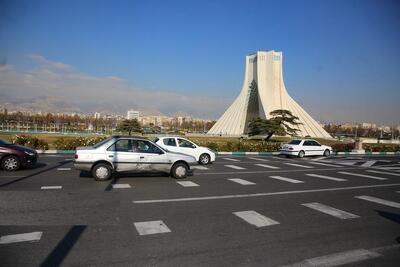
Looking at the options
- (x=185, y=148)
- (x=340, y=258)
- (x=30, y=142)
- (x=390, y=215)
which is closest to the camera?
Result: (x=340, y=258)

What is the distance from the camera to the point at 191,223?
694 cm

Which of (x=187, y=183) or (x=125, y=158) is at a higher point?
(x=125, y=158)

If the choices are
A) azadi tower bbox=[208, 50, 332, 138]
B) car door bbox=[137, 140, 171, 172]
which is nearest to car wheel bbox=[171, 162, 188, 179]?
car door bbox=[137, 140, 171, 172]

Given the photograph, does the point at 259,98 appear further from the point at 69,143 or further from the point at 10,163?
the point at 10,163

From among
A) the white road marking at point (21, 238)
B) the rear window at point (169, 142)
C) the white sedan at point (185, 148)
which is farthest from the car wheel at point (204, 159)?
the white road marking at point (21, 238)

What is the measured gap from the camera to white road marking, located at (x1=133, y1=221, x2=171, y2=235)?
623 centimetres

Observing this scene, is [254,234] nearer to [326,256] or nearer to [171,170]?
[326,256]

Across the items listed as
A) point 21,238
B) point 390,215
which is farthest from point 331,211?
point 21,238

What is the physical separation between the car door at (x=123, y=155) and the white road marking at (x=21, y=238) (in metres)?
5.91

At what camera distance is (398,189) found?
12.4m

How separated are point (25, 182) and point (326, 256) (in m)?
9.37

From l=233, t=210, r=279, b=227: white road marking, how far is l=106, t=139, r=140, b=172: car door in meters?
5.17

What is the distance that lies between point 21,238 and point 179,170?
7522 millimetres

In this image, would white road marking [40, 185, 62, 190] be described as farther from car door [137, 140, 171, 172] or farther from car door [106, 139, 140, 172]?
car door [137, 140, 171, 172]
